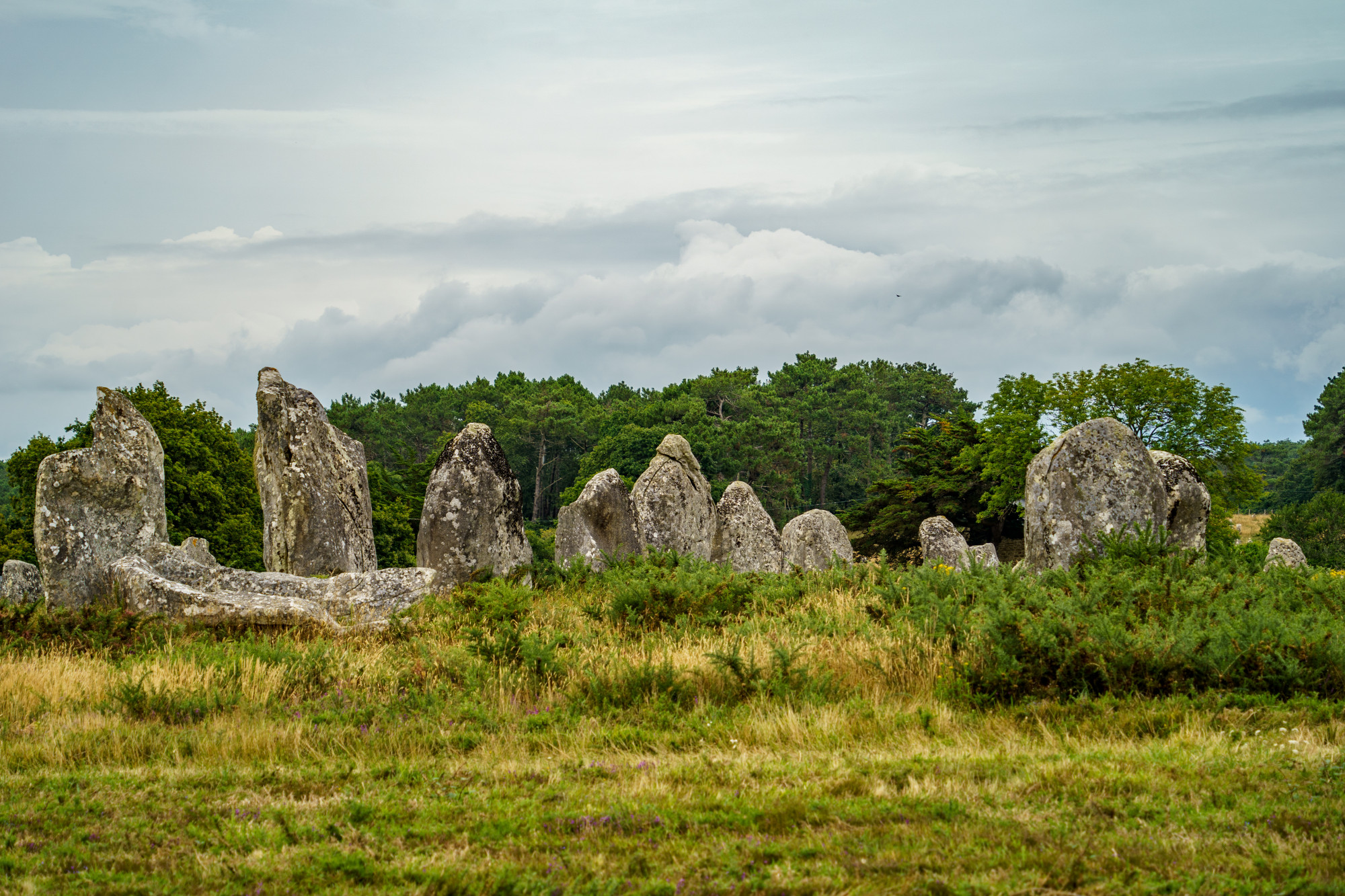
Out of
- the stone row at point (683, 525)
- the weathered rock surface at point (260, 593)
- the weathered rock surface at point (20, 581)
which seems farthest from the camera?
the stone row at point (683, 525)

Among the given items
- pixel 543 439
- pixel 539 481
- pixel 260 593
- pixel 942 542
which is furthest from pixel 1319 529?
pixel 543 439

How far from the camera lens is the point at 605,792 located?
563 centimetres

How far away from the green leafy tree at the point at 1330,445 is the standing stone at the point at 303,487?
51417 millimetres

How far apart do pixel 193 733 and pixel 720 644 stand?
14.5ft

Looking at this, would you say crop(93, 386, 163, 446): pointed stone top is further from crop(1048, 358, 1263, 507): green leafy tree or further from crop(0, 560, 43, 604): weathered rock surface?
crop(1048, 358, 1263, 507): green leafy tree

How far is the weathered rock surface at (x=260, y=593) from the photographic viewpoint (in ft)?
34.7

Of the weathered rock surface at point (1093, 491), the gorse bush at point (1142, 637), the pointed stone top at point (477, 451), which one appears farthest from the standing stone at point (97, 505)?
the weathered rock surface at point (1093, 491)

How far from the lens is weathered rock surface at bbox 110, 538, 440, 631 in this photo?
416 inches

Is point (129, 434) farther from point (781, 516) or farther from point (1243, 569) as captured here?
point (781, 516)

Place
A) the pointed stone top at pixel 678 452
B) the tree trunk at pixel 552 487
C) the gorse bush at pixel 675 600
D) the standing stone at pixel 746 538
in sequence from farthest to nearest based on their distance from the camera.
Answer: the tree trunk at pixel 552 487 < the standing stone at pixel 746 538 < the pointed stone top at pixel 678 452 < the gorse bush at pixel 675 600

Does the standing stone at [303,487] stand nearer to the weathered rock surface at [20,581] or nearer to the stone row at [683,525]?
the stone row at [683,525]

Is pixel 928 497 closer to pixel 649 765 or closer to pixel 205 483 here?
pixel 205 483

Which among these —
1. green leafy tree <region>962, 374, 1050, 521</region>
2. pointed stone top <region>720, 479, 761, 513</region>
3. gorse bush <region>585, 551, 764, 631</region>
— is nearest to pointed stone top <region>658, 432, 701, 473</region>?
pointed stone top <region>720, 479, 761, 513</region>

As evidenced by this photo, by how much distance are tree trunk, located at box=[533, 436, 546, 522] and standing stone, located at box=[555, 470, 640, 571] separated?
3999 cm
